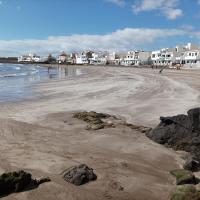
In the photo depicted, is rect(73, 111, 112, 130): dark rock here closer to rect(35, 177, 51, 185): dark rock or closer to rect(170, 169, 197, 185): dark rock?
rect(170, 169, 197, 185): dark rock

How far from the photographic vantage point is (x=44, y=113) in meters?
16.7

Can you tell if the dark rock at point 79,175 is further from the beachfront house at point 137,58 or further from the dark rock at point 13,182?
the beachfront house at point 137,58

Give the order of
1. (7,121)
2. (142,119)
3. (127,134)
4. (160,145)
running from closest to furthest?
(160,145) → (127,134) → (7,121) → (142,119)

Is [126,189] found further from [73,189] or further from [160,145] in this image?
[160,145]

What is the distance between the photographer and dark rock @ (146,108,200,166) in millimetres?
10562

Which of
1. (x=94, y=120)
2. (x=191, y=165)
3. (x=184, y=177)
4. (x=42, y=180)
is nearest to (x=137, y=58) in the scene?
(x=94, y=120)

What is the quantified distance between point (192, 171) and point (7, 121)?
7.95m

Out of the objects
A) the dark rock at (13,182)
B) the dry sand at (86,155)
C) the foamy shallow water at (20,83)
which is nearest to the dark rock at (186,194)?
the dry sand at (86,155)

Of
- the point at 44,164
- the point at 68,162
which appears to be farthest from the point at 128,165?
the point at 44,164

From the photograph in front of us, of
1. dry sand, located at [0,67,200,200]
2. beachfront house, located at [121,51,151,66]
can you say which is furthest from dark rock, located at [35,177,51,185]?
beachfront house, located at [121,51,151,66]

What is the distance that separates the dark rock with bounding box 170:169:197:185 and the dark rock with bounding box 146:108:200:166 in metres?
2.23

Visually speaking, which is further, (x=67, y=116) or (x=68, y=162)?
(x=67, y=116)

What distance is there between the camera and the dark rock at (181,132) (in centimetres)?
1056

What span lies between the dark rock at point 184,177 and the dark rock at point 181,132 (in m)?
2.23
